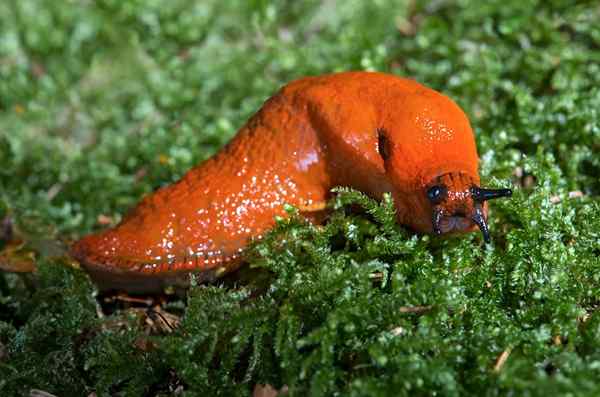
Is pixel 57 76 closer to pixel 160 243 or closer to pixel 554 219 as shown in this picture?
pixel 160 243

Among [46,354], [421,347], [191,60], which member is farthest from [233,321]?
[191,60]

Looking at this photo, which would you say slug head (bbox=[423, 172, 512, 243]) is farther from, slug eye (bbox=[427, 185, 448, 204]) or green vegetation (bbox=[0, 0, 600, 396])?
green vegetation (bbox=[0, 0, 600, 396])

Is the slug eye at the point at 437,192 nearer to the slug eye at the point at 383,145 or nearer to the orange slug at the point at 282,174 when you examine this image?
the orange slug at the point at 282,174

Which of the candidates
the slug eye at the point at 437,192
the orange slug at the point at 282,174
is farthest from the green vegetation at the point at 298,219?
the slug eye at the point at 437,192

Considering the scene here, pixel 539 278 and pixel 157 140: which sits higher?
pixel 157 140

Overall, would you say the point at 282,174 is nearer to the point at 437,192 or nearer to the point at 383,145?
the point at 383,145

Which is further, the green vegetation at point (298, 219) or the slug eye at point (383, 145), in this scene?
the slug eye at point (383, 145)
